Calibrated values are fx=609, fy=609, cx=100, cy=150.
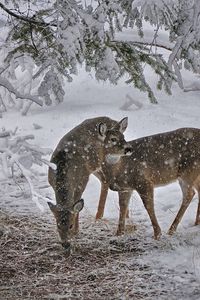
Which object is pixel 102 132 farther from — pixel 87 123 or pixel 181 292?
pixel 181 292

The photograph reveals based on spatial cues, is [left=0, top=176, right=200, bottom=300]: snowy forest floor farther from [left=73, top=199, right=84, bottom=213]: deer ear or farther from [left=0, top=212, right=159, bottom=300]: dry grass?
[left=73, top=199, right=84, bottom=213]: deer ear

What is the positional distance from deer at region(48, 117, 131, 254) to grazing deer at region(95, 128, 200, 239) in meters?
0.25

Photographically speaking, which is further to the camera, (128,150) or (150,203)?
(128,150)

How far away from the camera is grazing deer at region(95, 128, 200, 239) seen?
7.99 metres

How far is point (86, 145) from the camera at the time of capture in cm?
877

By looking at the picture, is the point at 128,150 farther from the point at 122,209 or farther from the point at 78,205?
the point at 78,205

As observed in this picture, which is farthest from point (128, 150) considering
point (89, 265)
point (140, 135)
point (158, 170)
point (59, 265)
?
point (140, 135)

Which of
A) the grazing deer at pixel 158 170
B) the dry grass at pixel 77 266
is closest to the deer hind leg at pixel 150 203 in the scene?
the grazing deer at pixel 158 170

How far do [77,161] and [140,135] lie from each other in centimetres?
481

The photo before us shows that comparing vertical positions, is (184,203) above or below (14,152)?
below

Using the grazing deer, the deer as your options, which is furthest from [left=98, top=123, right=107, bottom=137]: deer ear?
the grazing deer

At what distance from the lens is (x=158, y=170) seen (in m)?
8.18

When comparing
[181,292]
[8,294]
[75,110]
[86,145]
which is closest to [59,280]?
[8,294]

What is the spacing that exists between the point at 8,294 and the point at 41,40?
3528 mm
